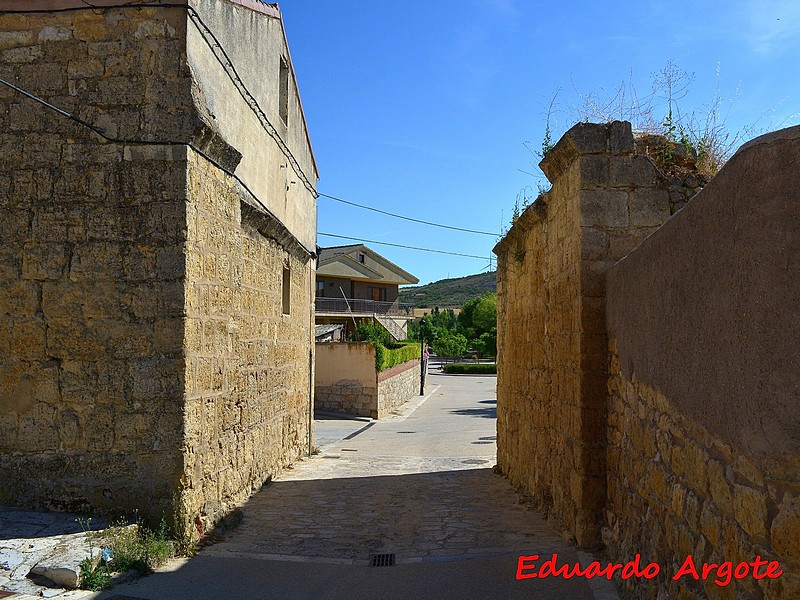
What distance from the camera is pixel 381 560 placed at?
19.1ft

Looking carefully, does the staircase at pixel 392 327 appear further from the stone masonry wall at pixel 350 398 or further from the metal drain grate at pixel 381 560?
the metal drain grate at pixel 381 560

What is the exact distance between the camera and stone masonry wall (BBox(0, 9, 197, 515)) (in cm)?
561

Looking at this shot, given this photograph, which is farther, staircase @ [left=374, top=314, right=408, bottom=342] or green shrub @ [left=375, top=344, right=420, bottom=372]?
staircase @ [left=374, top=314, right=408, bottom=342]

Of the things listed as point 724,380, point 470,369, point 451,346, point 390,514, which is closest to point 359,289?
point 470,369

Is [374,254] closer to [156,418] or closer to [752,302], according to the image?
[156,418]

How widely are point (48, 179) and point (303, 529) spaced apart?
3.93 m

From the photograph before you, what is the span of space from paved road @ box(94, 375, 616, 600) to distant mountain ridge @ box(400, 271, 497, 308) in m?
107

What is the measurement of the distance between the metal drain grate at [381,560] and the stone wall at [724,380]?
2153 mm

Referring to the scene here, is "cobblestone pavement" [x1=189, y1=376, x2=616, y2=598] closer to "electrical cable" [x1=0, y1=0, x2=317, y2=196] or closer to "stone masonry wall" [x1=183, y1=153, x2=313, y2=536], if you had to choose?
"stone masonry wall" [x1=183, y1=153, x2=313, y2=536]

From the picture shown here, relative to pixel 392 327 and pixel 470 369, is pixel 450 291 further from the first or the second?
pixel 392 327

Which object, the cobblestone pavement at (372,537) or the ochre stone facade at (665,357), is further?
the cobblestone pavement at (372,537)

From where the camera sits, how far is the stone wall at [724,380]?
2.19 metres

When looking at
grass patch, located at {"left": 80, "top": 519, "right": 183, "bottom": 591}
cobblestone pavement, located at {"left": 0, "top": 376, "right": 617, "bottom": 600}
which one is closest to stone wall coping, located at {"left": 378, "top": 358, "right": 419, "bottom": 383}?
cobblestone pavement, located at {"left": 0, "top": 376, "right": 617, "bottom": 600}

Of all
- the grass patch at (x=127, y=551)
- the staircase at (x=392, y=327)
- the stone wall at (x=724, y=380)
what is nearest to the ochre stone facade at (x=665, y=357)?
the stone wall at (x=724, y=380)
